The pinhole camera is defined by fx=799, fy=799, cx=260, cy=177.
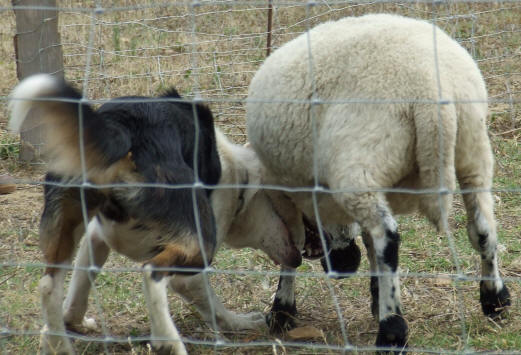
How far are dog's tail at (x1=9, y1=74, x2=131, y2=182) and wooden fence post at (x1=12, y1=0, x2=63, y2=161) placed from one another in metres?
3.21

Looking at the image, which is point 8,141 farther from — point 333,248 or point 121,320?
point 333,248

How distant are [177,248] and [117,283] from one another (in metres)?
1.45

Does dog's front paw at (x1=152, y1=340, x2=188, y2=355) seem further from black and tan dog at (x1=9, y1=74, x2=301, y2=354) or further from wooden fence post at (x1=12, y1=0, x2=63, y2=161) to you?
wooden fence post at (x1=12, y1=0, x2=63, y2=161)

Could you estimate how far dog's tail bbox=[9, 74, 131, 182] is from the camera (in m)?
3.11

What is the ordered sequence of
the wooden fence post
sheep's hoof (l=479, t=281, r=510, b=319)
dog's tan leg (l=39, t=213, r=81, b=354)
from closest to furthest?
dog's tan leg (l=39, t=213, r=81, b=354)
sheep's hoof (l=479, t=281, r=510, b=319)
the wooden fence post

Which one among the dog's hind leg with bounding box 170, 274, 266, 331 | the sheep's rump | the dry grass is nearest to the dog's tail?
the dry grass

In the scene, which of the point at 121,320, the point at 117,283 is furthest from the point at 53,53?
the point at 121,320

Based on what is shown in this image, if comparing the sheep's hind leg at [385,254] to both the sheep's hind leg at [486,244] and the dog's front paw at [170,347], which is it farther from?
the dog's front paw at [170,347]

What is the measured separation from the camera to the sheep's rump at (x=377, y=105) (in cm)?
338

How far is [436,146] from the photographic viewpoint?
339cm

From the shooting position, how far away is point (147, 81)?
797cm

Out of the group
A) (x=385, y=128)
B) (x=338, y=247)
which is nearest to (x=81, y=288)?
(x=338, y=247)

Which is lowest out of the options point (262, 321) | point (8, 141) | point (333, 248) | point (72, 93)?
point (262, 321)

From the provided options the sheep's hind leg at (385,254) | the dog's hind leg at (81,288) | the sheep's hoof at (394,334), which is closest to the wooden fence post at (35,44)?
the dog's hind leg at (81,288)
